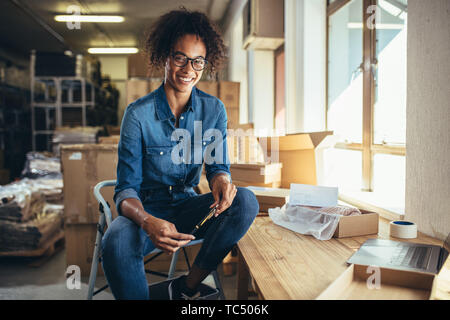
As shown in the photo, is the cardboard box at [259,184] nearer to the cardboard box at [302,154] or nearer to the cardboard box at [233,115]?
the cardboard box at [302,154]

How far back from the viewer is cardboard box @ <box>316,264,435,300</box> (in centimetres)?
92

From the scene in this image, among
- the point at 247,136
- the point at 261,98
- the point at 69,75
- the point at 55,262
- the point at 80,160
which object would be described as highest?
the point at 69,75

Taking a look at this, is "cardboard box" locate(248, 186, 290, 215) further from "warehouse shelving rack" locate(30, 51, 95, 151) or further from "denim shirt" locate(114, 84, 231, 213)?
"warehouse shelving rack" locate(30, 51, 95, 151)

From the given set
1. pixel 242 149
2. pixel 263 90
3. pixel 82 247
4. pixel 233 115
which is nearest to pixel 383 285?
pixel 242 149

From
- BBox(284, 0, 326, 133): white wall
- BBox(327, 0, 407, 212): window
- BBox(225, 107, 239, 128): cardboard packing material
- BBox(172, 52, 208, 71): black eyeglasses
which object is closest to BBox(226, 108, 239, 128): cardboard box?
BBox(225, 107, 239, 128): cardboard packing material

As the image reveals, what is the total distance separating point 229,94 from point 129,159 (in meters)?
3.18

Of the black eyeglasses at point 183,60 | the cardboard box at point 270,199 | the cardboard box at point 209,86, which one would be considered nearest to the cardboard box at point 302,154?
the cardboard box at point 270,199

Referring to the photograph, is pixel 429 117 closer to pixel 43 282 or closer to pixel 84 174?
pixel 84 174

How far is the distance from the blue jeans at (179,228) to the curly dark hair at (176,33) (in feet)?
1.90

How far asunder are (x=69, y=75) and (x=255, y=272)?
6436 mm

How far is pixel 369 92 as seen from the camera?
2188 mm
